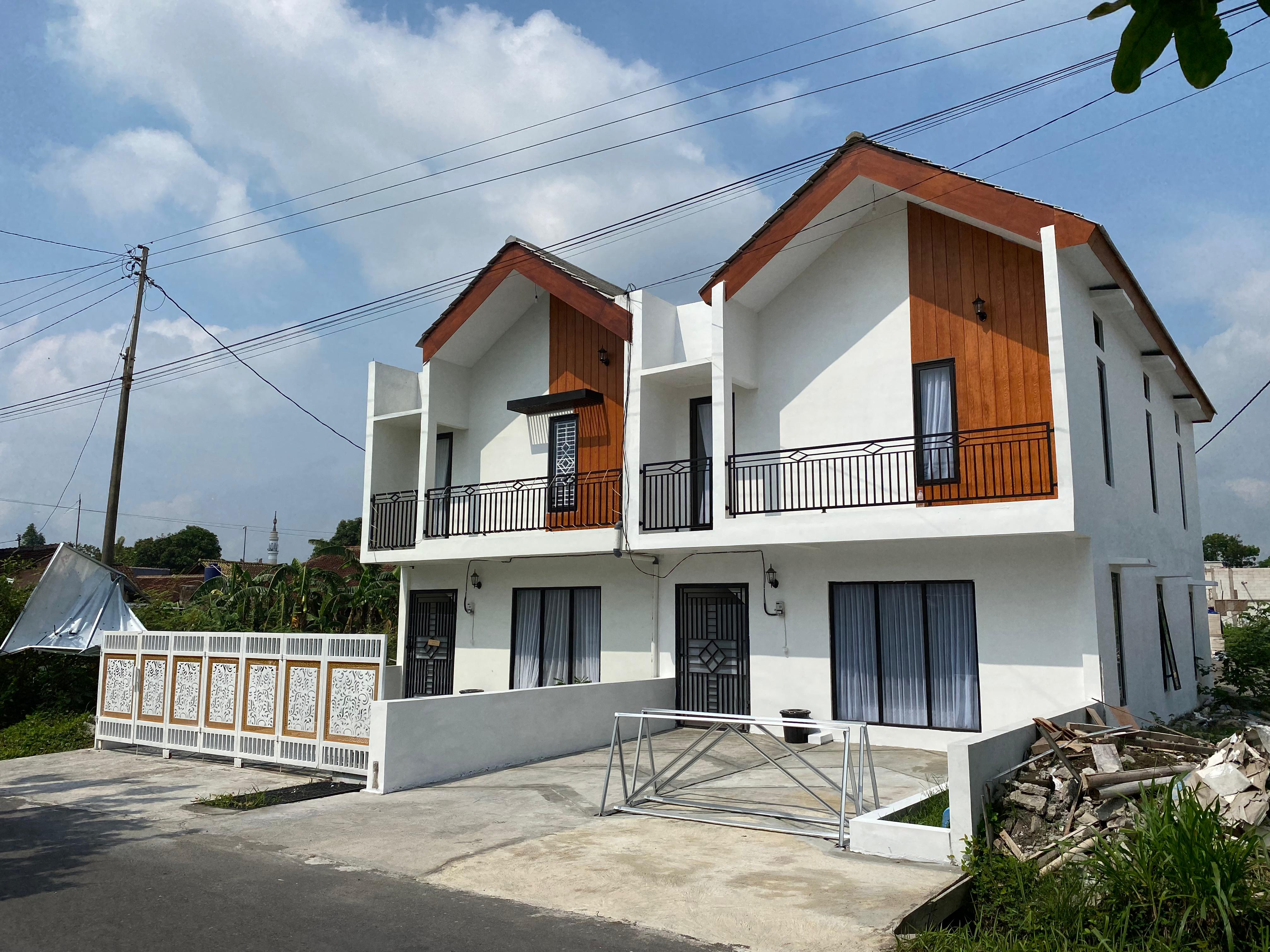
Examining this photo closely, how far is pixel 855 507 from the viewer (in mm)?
12141

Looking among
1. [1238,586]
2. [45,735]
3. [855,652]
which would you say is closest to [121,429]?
[45,735]

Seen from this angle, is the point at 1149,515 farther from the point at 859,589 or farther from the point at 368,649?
the point at 368,649

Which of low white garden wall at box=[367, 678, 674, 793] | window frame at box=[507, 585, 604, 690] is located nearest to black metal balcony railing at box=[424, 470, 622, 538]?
window frame at box=[507, 585, 604, 690]

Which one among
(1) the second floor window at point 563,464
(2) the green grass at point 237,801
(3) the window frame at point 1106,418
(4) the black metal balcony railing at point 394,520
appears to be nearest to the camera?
(2) the green grass at point 237,801

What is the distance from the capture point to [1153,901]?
532cm

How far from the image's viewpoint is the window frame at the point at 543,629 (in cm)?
1572

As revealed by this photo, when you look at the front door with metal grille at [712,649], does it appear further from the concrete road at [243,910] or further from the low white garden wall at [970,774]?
the concrete road at [243,910]

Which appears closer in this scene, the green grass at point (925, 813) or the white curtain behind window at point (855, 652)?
the green grass at point (925, 813)

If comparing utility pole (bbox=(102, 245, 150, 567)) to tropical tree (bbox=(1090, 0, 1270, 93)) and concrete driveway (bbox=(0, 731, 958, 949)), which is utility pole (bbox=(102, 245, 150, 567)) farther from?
tropical tree (bbox=(1090, 0, 1270, 93))

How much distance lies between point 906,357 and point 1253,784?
7756 mm

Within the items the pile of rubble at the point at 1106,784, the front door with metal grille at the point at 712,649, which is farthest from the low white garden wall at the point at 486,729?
the pile of rubble at the point at 1106,784

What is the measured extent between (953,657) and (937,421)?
3273mm

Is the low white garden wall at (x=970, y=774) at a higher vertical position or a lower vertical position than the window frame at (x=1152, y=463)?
lower

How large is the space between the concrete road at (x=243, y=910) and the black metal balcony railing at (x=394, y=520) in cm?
925
